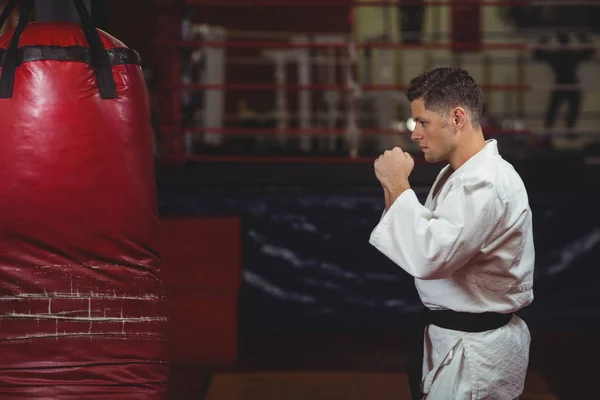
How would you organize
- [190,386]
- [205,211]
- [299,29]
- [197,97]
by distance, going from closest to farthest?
[190,386] → [205,211] → [197,97] → [299,29]

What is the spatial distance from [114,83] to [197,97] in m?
2.77

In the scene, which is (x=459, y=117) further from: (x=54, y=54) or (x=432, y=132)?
(x=54, y=54)

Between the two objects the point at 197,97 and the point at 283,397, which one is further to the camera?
the point at 197,97

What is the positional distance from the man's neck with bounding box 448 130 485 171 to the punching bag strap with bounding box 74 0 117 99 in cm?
81

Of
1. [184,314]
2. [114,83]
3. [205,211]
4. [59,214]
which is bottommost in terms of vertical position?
[184,314]

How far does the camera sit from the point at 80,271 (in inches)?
79.6

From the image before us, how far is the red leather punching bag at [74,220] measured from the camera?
6.48ft

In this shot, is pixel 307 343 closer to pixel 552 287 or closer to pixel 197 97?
pixel 552 287

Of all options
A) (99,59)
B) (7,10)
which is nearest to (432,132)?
(99,59)

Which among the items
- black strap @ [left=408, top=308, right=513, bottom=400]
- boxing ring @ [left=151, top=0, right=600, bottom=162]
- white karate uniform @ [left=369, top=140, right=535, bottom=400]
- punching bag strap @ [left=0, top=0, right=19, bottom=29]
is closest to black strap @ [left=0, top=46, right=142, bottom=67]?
punching bag strap @ [left=0, top=0, right=19, bottom=29]

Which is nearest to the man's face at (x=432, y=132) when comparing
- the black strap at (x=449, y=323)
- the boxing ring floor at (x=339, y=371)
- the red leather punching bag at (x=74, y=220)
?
the black strap at (x=449, y=323)

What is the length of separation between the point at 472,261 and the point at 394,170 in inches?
11.0

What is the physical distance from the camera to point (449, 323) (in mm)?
2039

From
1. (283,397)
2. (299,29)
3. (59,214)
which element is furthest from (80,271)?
(299,29)
